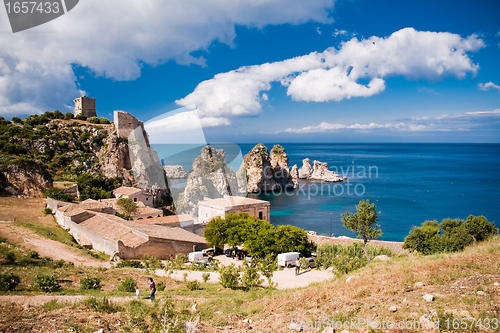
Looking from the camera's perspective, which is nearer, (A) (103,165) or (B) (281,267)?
(B) (281,267)

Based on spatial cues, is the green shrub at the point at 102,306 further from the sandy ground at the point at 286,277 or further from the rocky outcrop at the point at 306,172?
the rocky outcrop at the point at 306,172

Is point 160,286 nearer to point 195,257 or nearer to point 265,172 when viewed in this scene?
point 195,257

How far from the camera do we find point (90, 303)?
7734 mm

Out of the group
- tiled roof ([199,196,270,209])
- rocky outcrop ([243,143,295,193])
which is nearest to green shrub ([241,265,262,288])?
tiled roof ([199,196,270,209])

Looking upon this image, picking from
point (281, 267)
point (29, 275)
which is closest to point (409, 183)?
point (281, 267)

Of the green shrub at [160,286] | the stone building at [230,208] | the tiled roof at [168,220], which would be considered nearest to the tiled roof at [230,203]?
the stone building at [230,208]

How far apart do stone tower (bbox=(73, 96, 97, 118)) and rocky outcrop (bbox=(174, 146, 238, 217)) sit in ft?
69.7

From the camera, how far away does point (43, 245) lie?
54.7 feet

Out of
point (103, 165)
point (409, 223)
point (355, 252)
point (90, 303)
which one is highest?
point (103, 165)

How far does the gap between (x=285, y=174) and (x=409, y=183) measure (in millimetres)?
37813

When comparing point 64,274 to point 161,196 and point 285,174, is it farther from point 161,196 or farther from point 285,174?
point 285,174

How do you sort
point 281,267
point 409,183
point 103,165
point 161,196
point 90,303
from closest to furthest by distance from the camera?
point 90,303
point 281,267
point 103,165
point 161,196
point 409,183

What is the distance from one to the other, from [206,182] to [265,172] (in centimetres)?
3348

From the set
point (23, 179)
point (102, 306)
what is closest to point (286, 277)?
point (102, 306)
